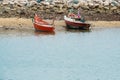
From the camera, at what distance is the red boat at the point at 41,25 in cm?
5181

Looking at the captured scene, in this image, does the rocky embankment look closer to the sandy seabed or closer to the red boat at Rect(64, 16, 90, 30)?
the sandy seabed

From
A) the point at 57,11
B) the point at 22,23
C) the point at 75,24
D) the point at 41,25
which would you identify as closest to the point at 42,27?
the point at 41,25

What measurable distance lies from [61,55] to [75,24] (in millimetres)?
13905

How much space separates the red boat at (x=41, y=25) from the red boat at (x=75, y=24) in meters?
Answer: 2.17

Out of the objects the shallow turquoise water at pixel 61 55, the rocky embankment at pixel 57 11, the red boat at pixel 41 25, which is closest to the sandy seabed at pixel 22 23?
the rocky embankment at pixel 57 11

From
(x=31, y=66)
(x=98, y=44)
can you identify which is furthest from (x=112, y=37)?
(x=31, y=66)

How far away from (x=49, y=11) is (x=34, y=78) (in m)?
23.8

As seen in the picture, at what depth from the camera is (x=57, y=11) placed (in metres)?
56.8

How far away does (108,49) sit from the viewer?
143ft

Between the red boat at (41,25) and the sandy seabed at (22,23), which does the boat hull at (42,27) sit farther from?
the sandy seabed at (22,23)

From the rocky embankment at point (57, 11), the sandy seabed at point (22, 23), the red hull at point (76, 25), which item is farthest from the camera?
the rocky embankment at point (57, 11)

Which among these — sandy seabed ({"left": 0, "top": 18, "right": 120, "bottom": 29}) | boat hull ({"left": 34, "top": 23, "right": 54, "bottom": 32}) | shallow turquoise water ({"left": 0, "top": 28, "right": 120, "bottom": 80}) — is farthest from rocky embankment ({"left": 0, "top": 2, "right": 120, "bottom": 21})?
shallow turquoise water ({"left": 0, "top": 28, "right": 120, "bottom": 80})

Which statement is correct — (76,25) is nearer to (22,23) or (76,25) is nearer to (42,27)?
(42,27)

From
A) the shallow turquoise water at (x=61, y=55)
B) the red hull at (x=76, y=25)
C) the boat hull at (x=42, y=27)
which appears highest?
the shallow turquoise water at (x=61, y=55)
